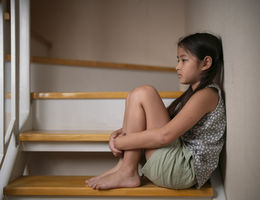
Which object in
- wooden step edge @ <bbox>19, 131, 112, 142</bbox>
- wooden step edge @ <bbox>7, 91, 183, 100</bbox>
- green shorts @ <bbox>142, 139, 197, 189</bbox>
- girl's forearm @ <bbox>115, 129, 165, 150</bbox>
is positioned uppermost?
wooden step edge @ <bbox>7, 91, 183, 100</bbox>

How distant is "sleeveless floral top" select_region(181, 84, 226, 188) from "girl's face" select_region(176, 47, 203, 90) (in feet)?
0.27

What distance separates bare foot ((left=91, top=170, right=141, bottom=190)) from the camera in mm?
938

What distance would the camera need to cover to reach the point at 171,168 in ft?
3.02

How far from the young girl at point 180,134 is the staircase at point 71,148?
4cm

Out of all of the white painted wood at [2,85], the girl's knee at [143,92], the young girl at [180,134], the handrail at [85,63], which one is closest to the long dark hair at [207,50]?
the young girl at [180,134]

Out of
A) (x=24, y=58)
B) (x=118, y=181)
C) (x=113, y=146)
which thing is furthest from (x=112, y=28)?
(x=118, y=181)

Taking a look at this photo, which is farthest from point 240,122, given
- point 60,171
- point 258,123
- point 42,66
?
point 42,66

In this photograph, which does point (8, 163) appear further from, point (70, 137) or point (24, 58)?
point (24, 58)

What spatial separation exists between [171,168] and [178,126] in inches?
5.6

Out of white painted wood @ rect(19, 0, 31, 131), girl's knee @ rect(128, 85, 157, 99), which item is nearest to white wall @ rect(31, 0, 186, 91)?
white painted wood @ rect(19, 0, 31, 131)

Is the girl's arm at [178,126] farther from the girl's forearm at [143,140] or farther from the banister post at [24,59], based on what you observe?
the banister post at [24,59]

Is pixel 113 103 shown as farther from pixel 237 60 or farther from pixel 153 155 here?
pixel 237 60

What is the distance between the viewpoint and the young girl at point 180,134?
3.02ft

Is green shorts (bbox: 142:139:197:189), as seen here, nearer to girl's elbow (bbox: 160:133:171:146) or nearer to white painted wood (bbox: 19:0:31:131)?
girl's elbow (bbox: 160:133:171:146)
